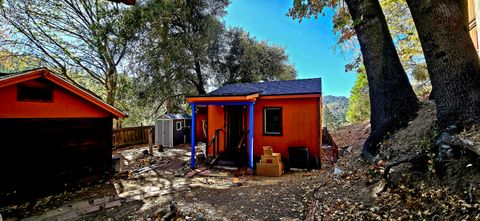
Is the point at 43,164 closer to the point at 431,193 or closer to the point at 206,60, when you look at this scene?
the point at 431,193

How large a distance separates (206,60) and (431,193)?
16.3m

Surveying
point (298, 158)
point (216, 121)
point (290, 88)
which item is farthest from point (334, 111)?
point (298, 158)

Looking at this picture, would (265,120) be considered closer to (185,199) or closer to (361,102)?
(185,199)

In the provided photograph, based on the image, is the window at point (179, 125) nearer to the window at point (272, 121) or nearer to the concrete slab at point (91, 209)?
the window at point (272, 121)

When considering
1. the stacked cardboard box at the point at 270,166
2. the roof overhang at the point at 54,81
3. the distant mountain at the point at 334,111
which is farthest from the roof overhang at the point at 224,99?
the distant mountain at the point at 334,111

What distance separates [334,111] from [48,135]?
47327 millimetres

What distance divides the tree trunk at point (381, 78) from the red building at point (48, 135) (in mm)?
7684

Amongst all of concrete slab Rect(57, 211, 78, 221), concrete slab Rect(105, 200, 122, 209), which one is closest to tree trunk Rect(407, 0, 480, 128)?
concrete slab Rect(105, 200, 122, 209)

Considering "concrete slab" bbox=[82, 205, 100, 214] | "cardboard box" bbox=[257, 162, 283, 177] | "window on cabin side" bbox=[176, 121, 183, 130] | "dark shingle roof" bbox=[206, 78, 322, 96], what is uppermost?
"dark shingle roof" bbox=[206, 78, 322, 96]

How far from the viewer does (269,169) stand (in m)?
7.18

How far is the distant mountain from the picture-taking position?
3003 cm

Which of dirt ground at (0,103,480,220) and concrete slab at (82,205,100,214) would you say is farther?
concrete slab at (82,205,100,214)

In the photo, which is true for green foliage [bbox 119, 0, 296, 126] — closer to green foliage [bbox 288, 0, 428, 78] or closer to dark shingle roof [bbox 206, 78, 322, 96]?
dark shingle roof [bbox 206, 78, 322, 96]

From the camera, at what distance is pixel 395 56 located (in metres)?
4.85
